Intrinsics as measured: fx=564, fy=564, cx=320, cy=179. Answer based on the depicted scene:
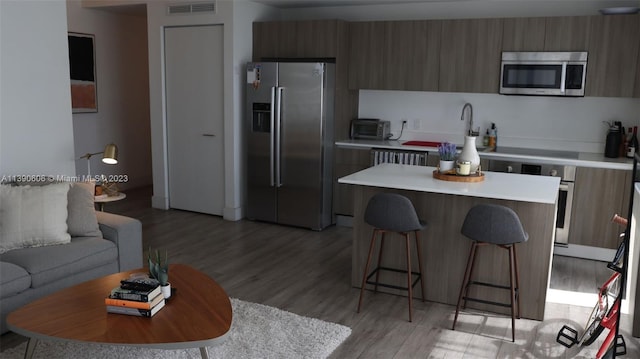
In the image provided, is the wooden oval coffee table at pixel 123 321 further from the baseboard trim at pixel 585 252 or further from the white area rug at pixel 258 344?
the baseboard trim at pixel 585 252

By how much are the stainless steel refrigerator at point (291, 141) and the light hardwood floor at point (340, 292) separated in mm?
253

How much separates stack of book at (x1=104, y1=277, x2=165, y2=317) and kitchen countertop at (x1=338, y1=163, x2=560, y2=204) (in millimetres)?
1670

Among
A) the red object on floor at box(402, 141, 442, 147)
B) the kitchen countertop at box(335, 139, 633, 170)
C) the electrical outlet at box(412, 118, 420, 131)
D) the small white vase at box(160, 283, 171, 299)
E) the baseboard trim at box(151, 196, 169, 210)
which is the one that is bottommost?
the baseboard trim at box(151, 196, 169, 210)

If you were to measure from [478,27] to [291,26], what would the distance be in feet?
6.53

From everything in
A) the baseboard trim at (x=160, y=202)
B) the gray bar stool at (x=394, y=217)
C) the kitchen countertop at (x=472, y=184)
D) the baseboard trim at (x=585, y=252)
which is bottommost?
the baseboard trim at (x=585, y=252)

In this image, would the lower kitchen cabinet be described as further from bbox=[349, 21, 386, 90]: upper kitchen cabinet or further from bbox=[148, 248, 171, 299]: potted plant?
bbox=[148, 248, 171, 299]: potted plant

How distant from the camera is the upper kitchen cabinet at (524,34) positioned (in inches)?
211

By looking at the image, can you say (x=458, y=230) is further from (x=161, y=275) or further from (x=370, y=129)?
(x=370, y=129)

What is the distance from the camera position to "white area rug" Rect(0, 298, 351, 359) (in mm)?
3197

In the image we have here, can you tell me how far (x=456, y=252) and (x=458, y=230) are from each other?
16cm

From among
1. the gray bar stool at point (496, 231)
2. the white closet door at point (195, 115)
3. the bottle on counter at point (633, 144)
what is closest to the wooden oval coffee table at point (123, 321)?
the gray bar stool at point (496, 231)

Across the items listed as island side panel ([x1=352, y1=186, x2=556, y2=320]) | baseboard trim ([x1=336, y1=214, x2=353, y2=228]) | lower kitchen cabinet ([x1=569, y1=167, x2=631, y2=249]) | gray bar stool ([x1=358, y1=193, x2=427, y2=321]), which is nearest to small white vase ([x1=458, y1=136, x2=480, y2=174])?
island side panel ([x1=352, y1=186, x2=556, y2=320])

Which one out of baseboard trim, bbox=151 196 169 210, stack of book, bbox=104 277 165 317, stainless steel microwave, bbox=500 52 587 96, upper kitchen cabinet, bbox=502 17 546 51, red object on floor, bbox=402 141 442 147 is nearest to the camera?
stack of book, bbox=104 277 165 317

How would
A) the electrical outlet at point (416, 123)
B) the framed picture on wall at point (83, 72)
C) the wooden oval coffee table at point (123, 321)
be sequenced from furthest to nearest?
the framed picture on wall at point (83, 72), the electrical outlet at point (416, 123), the wooden oval coffee table at point (123, 321)
